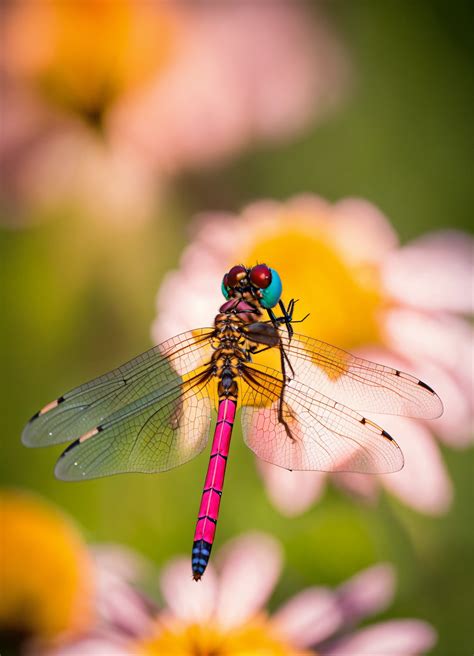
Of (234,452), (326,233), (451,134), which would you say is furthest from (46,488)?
(451,134)

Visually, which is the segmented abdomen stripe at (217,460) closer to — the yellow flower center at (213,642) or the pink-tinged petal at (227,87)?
the yellow flower center at (213,642)

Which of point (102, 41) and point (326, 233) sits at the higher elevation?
point (102, 41)

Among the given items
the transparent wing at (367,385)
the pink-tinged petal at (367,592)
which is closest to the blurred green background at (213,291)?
the pink-tinged petal at (367,592)

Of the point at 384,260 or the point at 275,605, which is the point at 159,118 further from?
the point at 275,605

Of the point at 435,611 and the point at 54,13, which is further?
the point at 54,13

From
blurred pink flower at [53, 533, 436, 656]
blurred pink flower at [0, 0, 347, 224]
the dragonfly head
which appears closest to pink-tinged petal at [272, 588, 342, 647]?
blurred pink flower at [53, 533, 436, 656]
